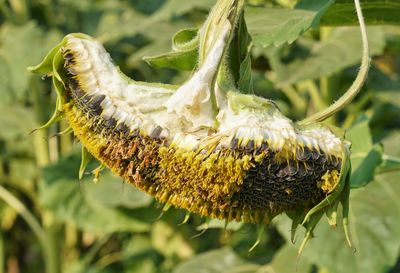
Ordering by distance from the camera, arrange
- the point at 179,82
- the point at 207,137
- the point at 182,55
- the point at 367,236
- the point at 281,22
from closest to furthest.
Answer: the point at 207,137 < the point at 182,55 < the point at 281,22 < the point at 367,236 < the point at 179,82

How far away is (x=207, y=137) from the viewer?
2.93 ft

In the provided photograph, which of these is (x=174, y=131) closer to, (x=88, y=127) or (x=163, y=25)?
(x=88, y=127)

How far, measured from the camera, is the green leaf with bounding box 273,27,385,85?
1984mm

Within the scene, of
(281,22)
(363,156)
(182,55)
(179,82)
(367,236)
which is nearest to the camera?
(182,55)

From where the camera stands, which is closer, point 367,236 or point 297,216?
point 297,216

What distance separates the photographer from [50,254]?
9.34 feet

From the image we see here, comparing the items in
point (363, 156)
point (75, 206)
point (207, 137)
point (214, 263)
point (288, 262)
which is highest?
point (207, 137)

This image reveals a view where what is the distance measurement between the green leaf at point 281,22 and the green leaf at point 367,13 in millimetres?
26

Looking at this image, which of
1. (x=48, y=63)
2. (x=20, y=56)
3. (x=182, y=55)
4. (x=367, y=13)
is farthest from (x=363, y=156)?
(x=20, y=56)

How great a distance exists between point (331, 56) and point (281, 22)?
833 mm

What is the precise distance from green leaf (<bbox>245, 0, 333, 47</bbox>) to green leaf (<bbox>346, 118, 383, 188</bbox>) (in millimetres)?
313

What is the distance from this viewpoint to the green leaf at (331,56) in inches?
78.1

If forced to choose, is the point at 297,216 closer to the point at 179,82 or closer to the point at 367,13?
the point at 367,13

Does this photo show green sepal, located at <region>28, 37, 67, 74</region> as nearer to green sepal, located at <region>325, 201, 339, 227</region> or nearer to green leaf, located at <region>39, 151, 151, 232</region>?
green sepal, located at <region>325, 201, 339, 227</region>
